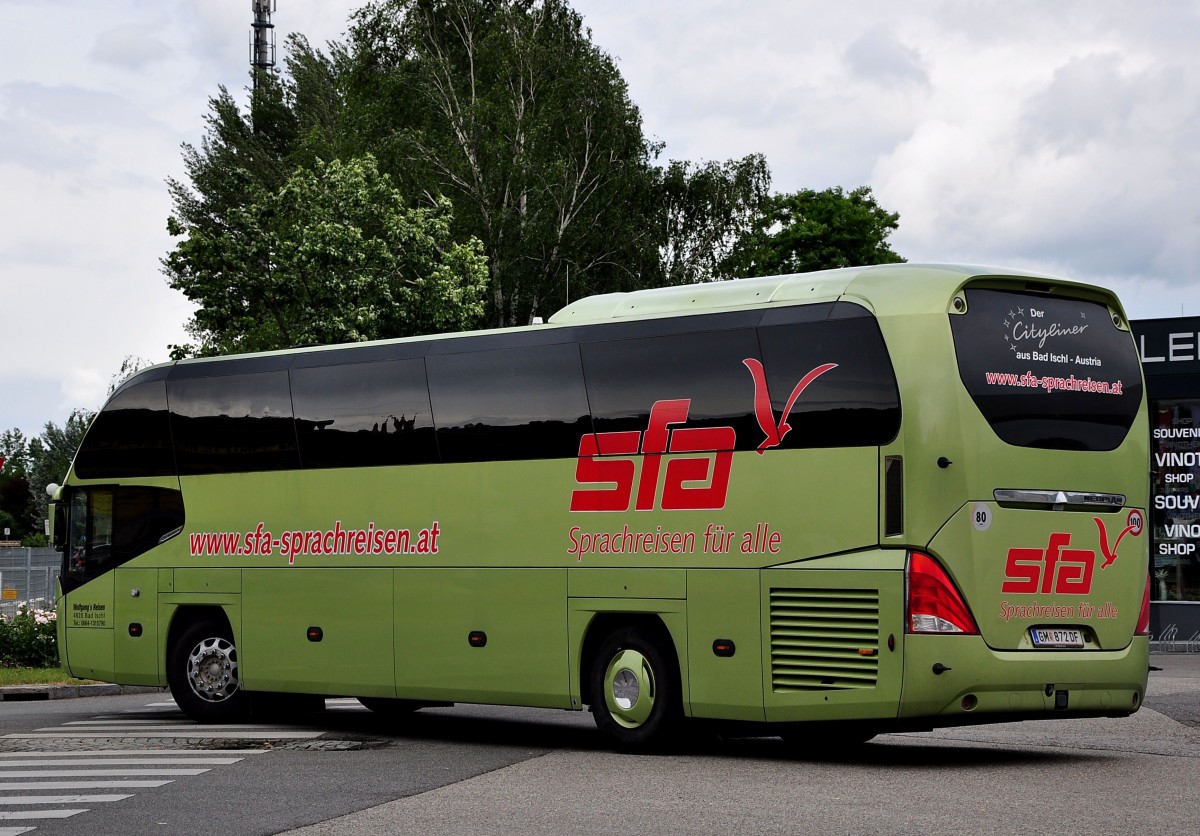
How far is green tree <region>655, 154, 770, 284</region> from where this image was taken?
54.3 m

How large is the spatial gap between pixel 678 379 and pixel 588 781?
3348 mm

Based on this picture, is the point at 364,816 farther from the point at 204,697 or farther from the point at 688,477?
the point at 204,697

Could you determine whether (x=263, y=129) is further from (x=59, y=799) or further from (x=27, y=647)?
(x=59, y=799)

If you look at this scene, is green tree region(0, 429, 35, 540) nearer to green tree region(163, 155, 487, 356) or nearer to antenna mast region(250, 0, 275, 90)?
antenna mast region(250, 0, 275, 90)

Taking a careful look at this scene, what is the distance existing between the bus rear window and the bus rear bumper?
151 cm

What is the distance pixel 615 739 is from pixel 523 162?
35.5 meters

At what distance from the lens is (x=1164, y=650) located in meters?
30.4

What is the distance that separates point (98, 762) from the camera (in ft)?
43.3

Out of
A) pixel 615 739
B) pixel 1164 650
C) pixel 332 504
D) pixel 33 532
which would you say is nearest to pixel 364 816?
pixel 615 739

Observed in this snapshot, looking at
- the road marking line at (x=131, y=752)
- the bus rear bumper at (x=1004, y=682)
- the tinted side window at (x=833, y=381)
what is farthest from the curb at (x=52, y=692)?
the bus rear bumper at (x=1004, y=682)

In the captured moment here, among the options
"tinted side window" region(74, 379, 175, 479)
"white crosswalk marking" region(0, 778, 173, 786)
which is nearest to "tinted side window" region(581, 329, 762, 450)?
"white crosswalk marking" region(0, 778, 173, 786)

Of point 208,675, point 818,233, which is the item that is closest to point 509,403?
point 208,675

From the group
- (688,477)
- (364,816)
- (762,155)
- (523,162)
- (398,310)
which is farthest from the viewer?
(762,155)

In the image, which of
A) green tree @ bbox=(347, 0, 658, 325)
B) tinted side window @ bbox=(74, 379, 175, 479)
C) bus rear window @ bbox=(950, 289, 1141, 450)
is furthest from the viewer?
green tree @ bbox=(347, 0, 658, 325)
